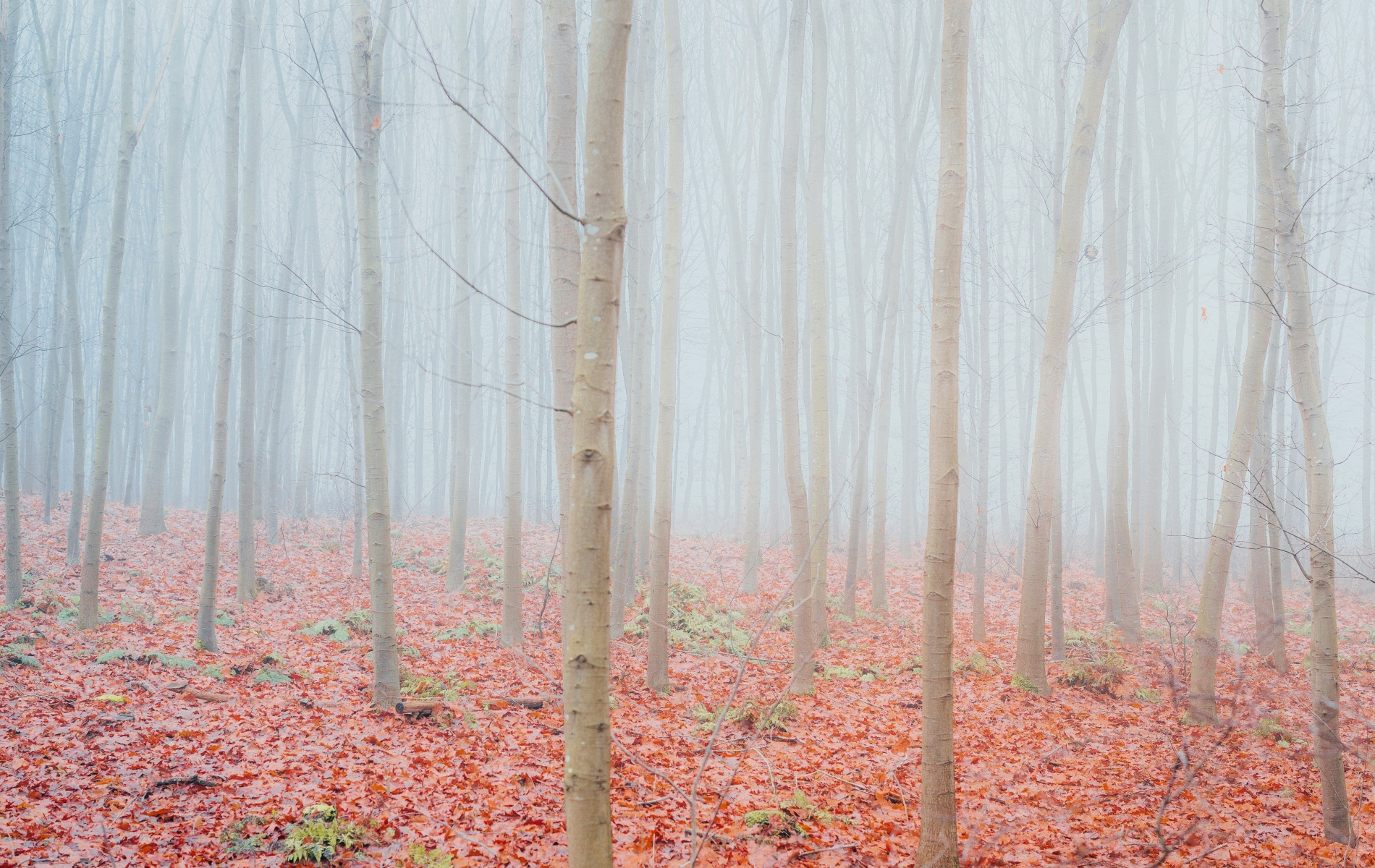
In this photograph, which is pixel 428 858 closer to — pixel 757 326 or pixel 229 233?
pixel 229 233

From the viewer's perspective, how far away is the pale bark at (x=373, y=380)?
6234 millimetres

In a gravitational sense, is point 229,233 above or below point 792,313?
above

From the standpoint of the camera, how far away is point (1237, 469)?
260 inches

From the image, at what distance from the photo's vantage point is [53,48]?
10.6 metres

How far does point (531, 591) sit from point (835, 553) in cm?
891

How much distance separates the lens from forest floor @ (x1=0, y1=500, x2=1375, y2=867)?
4148mm

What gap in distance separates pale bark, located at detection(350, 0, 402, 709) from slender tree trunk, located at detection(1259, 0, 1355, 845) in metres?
6.87

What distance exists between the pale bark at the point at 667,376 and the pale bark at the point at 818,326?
1.69 m

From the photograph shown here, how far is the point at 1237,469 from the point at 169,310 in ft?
62.9

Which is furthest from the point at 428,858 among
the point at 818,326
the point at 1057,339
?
the point at 1057,339

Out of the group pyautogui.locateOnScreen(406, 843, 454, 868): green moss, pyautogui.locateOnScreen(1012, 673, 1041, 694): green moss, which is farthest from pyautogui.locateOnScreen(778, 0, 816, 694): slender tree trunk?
pyautogui.locateOnScreen(406, 843, 454, 868): green moss

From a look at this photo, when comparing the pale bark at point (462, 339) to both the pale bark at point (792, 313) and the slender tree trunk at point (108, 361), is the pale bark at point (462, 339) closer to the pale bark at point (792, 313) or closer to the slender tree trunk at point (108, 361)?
the slender tree trunk at point (108, 361)

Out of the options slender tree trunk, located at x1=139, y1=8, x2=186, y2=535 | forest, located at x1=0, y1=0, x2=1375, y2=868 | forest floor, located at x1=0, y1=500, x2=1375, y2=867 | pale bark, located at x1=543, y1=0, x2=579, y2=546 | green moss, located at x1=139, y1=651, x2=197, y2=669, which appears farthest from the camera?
slender tree trunk, located at x1=139, y1=8, x2=186, y2=535

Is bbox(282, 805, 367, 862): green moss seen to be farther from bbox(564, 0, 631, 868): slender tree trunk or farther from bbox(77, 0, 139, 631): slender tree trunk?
bbox(77, 0, 139, 631): slender tree trunk
